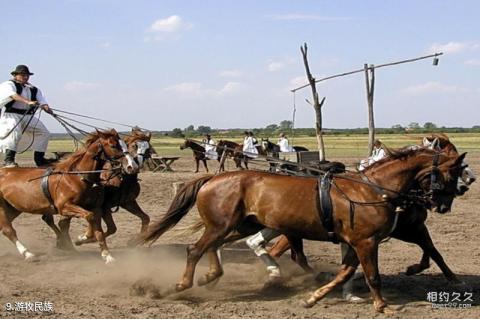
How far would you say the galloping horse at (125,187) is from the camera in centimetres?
971

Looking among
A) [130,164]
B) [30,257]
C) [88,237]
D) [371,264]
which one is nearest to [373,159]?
[130,164]

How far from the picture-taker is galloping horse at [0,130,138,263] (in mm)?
9180

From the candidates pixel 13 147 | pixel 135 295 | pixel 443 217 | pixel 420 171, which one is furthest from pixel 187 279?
pixel 443 217

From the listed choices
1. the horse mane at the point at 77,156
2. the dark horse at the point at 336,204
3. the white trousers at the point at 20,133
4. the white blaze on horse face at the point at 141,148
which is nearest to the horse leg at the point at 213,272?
the dark horse at the point at 336,204

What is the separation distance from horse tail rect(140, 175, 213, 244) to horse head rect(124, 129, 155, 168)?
176 cm

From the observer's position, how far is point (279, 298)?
7539 millimetres

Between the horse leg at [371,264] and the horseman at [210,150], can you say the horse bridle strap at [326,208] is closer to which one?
the horse leg at [371,264]

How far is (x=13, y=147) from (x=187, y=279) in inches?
180

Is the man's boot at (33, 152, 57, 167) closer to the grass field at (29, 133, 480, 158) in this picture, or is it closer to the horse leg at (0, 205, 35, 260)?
the horse leg at (0, 205, 35, 260)

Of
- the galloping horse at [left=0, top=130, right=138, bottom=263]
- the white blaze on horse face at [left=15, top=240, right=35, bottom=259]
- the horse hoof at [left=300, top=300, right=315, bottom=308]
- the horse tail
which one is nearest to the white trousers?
the galloping horse at [left=0, top=130, right=138, bottom=263]

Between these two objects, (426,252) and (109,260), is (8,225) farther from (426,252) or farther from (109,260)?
(426,252)

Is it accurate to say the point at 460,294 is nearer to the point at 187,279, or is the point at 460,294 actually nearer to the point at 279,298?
the point at 279,298

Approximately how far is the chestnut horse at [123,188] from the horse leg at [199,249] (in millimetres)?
2335

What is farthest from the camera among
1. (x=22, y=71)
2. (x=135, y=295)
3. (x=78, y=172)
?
(x=22, y=71)
